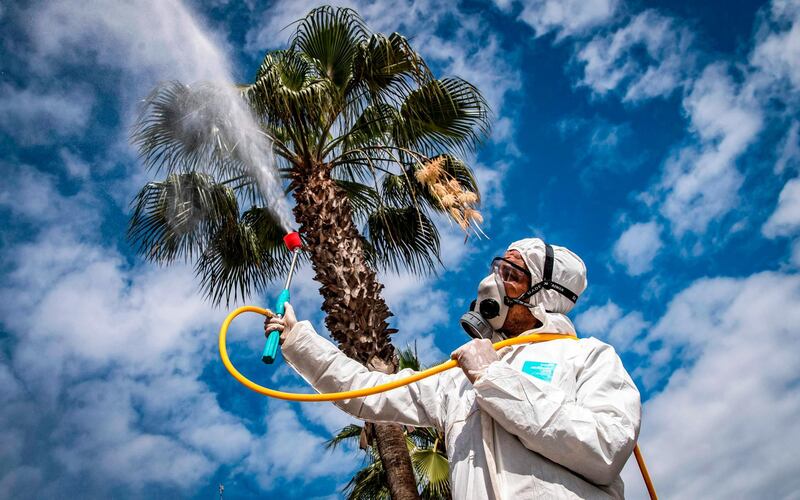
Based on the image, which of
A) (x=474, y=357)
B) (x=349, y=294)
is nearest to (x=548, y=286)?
(x=474, y=357)

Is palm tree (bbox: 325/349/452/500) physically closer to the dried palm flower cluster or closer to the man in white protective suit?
the dried palm flower cluster

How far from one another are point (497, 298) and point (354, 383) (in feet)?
2.32

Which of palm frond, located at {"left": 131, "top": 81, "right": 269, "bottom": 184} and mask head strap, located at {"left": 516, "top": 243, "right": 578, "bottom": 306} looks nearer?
mask head strap, located at {"left": 516, "top": 243, "right": 578, "bottom": 306}

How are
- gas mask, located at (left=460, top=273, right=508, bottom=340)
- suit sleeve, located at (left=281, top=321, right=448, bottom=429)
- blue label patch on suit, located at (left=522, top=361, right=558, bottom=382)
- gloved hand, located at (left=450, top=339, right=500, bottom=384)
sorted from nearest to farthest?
gloved hand, located at (left=450, top=339, right=500, bottom=384) → blue label patch on suit, located at (left=522, top=361, right=558, bottom=382) → suit sleeve, located at (left=281, top=321, right=448, bottom=429) → gas mask, located at (left=460, top=273, right=508, bottom=340)

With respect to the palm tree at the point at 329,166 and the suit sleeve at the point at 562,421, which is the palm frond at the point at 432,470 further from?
the suit sleeve at the point at 562,421

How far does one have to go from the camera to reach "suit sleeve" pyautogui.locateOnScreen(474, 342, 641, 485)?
2098 millimetres

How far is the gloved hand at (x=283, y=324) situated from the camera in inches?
106

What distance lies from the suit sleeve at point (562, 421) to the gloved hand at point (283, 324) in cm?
88

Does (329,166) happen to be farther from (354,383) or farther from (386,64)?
(354,383)

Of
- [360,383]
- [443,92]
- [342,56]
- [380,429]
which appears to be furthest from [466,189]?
[360,383]

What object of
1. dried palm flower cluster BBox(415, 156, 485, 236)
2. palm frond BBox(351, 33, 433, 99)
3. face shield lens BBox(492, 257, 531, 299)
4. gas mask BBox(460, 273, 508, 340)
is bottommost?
gas mask BBox(460, 273, 508, 340)

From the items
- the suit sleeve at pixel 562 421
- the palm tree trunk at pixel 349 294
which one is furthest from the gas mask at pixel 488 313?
the palm tree trunk at pixel 349 294

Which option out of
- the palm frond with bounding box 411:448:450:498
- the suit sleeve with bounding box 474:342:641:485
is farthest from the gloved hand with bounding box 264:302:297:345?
the palm frond with bounding box 411:448:450:498

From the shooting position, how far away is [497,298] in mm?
2836
